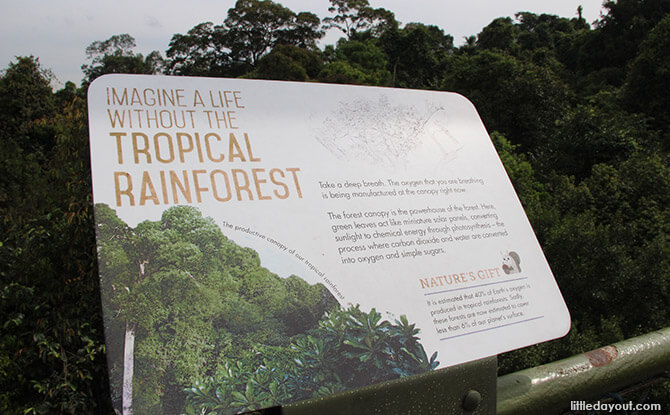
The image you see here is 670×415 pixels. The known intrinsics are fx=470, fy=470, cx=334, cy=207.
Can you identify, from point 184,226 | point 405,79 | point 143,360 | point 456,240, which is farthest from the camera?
point 405,79

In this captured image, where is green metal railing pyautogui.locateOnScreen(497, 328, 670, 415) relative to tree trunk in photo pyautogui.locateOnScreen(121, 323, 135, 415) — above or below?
below

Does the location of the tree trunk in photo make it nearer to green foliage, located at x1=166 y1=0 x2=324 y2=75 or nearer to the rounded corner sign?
the rounded corner sign

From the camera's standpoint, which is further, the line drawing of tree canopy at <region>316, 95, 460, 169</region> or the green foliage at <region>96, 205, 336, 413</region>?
the line drawing of tree canopy at <region>316, 95, 460, 169</region>

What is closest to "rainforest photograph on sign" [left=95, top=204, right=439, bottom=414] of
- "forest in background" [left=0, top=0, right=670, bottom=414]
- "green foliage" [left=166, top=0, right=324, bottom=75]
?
"forest in background" [left=0, top=0, right=670, bottom=414]

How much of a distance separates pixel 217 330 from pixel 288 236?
0.26m

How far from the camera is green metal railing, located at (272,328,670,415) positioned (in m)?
1.02

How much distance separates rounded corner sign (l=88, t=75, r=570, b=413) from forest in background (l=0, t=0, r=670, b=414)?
2514mm

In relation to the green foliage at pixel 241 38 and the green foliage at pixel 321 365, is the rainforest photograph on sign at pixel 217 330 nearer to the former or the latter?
the green foliage at pixel 321 365

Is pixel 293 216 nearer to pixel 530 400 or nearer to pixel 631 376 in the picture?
pixel 530 400

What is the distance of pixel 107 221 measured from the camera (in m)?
0.95

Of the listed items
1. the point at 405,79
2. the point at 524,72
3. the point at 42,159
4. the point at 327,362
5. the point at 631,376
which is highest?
the point at 405,79

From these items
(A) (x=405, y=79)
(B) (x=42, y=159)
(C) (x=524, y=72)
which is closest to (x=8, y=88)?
(B) (x=42, y=159)

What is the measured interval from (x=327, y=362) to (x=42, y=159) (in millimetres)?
14849

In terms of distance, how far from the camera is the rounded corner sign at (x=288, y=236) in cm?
94
